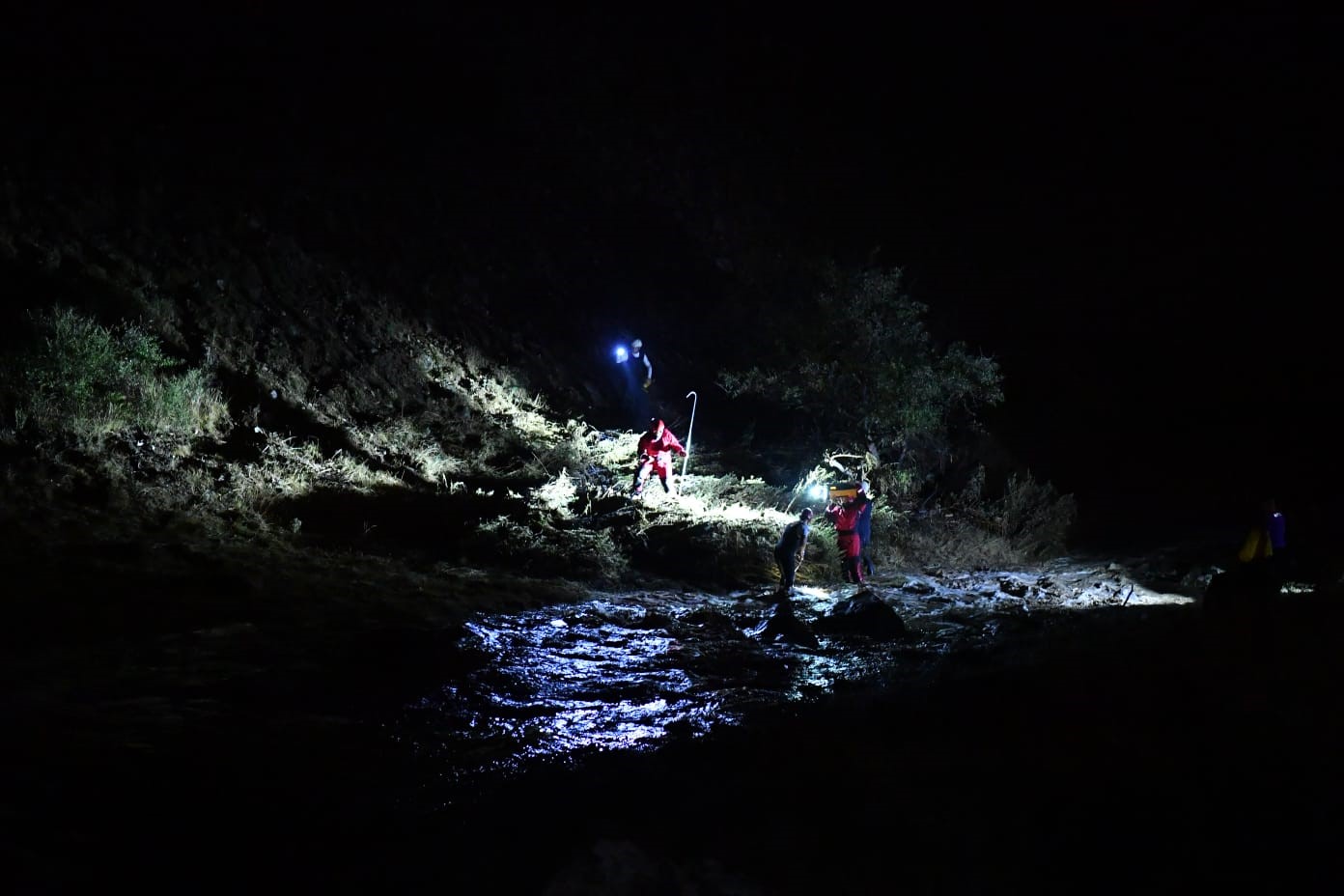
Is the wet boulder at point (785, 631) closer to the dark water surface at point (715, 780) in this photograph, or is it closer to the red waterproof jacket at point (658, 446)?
the dark water surface at point (715, 780)

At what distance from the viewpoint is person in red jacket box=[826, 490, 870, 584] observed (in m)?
11.0

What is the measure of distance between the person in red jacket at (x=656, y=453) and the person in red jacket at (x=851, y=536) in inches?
102

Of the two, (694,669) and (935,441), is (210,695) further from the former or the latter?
(935,441)

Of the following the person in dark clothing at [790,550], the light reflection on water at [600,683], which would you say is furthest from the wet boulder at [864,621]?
the person in dark clothing at [790,550]

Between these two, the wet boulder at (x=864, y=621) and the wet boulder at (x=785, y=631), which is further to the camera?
the wet boulder at (x=864, y=621)

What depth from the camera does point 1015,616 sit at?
29.2 feet

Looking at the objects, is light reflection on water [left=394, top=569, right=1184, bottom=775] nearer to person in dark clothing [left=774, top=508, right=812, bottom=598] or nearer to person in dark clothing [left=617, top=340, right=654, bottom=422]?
person in dark clothing [left=774, top=508, right=812, bottom=598]

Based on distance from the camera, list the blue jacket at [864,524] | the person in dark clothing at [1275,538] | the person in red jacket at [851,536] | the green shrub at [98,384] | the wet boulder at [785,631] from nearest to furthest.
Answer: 1. the wet boulder at [785,631]
2. the green shrub at [98,384]
3. the person in dark clothing at [1275,538]
4. the person in red jacket at [851,536]
5. the blue jacket at [864,524]

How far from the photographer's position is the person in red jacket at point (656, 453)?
12.2m

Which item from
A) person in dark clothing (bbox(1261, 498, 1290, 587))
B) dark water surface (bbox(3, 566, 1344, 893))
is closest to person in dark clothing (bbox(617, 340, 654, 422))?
person in dark clothing (bbox(1261, 498, 1290, 587))

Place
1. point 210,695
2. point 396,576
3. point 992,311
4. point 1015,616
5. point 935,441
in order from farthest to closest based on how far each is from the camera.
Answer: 1. point 992,311
2. point 935,441
3. point 1015,616
4. point 396,576
5. point 210,695

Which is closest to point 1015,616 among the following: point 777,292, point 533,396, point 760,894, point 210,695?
point 760,894

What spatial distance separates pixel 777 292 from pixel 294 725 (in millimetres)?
18758

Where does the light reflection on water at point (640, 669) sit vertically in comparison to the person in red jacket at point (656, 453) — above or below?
below
